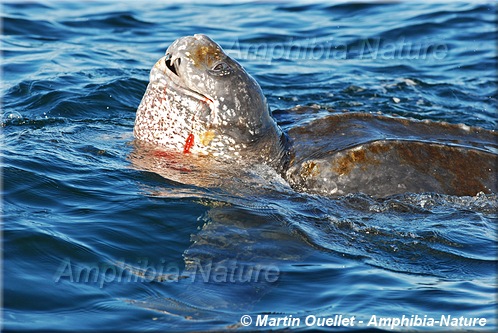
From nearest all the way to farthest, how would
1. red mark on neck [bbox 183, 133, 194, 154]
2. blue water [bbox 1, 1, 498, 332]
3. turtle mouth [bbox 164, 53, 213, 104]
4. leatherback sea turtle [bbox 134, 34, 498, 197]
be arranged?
blue water [bbox 1, 1, 498, 332] → leatherback sea turtle [bbox 134, 34, 498, 197] → turtle mouth [bbox 164, 53, 213, 104] → red mark on neck [bbox 183, 133, 194, 154]

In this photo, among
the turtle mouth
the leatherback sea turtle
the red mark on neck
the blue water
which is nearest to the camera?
the blue water

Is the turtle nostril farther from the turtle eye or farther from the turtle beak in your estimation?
the turtle eye

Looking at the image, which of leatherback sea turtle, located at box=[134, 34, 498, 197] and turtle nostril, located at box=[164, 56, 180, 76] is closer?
leatherback sea turtle, located at box=[134, 34, 498, 197]

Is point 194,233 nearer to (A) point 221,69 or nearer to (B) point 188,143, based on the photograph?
(B) point 188,143

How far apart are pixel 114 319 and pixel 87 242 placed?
93cm

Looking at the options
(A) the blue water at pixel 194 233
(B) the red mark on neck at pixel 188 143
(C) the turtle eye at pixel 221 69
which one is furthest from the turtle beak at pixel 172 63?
(A) the blue water at pixel 194 233

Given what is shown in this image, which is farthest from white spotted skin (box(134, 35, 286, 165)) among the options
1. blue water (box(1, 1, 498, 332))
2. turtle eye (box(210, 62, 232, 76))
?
blue water (box(1, 1, 498, 332))

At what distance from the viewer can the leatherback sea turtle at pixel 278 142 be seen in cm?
537

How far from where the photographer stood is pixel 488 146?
580 centimetres

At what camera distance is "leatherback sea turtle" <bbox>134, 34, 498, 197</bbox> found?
5.37 meters

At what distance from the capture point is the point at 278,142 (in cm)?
566

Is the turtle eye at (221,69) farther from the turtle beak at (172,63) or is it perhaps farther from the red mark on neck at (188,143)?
the red mark on neck at (188,143)

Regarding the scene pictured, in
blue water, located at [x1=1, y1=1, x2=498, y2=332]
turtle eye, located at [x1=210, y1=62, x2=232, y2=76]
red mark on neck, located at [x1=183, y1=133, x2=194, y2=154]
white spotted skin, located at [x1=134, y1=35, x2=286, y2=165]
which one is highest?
turtle eye, located at [x1=210, y1=62, x2=232, y2=76]

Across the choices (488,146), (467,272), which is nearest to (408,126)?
(488,146)
